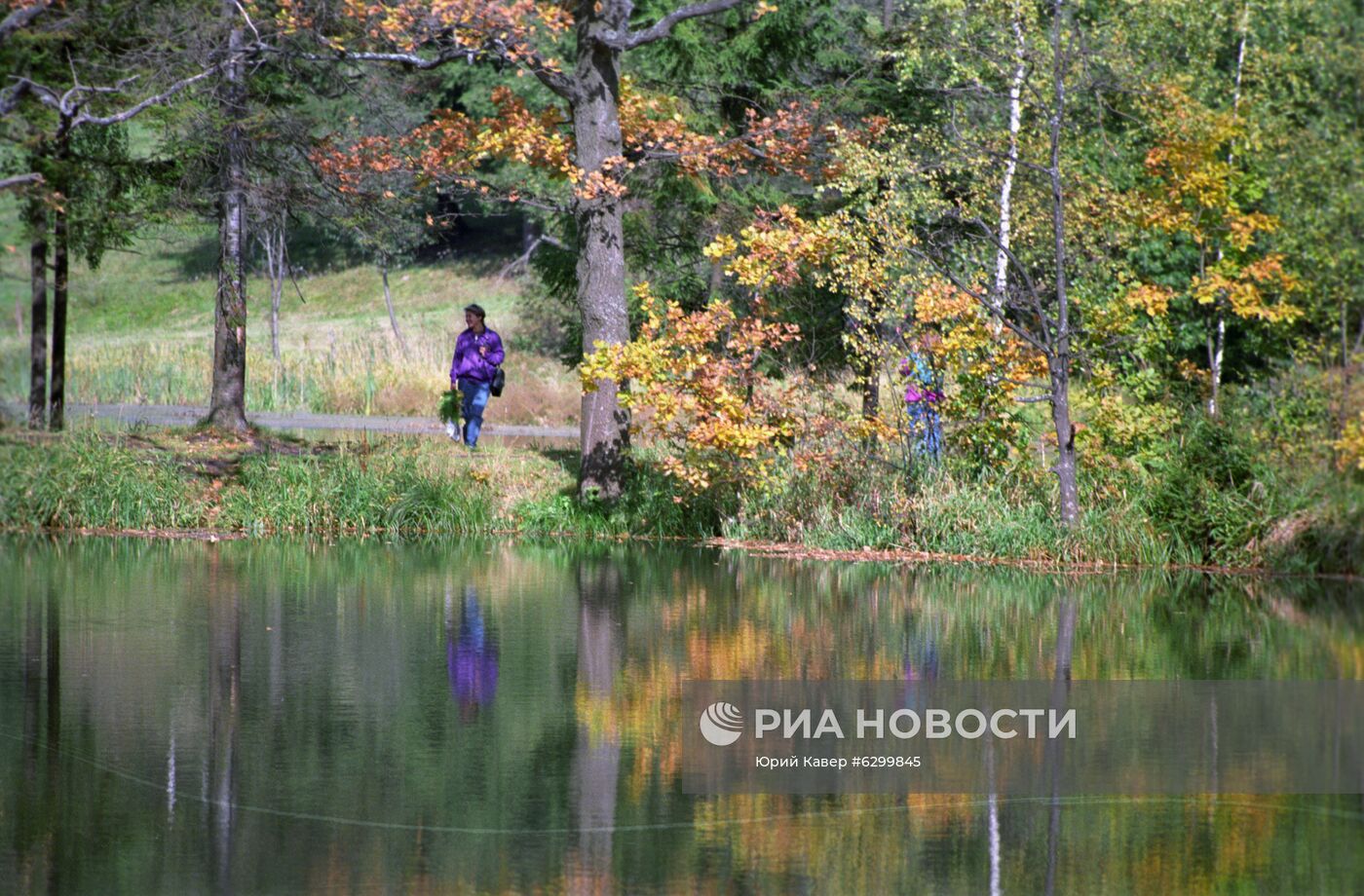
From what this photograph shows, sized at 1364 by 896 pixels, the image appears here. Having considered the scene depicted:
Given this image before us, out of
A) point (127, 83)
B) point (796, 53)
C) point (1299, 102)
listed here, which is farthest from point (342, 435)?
point (1299, 102)

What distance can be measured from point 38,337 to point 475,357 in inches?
226

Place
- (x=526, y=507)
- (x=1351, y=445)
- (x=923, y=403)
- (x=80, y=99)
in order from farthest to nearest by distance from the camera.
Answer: (x=526, y=507) → (x=80, y=99) → (x=923, y=403) → (x=1351, y=445)

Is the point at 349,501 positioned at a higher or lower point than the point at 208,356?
lower

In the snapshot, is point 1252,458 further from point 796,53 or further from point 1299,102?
point 1299,102

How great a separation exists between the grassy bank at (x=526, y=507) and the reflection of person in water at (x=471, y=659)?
16.6 feet

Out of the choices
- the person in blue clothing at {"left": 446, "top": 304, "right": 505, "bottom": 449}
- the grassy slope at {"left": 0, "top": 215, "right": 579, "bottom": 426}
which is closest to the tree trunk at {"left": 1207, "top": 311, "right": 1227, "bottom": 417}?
the person in blue clothing at {"left": 446, "top": 304, "right": 505, "bottom": 449}

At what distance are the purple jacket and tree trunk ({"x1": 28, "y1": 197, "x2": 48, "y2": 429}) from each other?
5.09 m

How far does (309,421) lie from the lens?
89.4ft

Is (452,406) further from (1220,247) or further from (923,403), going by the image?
(1220,247)

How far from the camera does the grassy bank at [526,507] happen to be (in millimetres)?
16828

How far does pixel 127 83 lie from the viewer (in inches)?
813

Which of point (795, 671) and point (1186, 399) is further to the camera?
point (1186, 399)

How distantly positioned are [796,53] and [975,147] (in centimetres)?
516

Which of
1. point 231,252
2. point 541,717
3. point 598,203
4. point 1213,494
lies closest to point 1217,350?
point 1213,494
